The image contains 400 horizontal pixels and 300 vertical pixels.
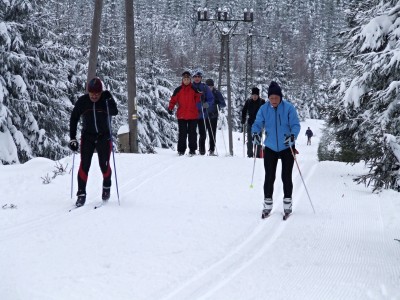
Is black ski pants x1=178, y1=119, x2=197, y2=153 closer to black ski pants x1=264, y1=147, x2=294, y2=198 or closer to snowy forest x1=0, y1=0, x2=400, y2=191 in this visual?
snowy forest x1=0, y1=0, x2=400, y2=191

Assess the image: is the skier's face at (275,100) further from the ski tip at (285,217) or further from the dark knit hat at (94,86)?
the dark knit hat at (94,86)

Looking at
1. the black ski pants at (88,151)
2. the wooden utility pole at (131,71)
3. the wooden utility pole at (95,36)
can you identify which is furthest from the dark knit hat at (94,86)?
the wooden utility pole at (95,36)

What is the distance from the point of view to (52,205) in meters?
7.90

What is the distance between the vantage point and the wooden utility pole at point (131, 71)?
51.3ft

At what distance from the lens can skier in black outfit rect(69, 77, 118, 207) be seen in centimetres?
788

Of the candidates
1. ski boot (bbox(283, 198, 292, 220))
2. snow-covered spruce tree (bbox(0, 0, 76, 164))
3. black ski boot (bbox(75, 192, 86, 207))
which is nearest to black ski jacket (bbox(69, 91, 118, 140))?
black ski boot (bbox(75, 192, 86, 207))

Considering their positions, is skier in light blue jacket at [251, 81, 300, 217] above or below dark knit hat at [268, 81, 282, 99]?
below

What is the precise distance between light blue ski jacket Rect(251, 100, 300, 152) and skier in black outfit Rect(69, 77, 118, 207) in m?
2.48

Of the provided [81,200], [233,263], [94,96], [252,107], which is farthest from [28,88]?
[233,263]

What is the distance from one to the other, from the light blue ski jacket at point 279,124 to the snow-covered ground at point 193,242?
45.8 inches

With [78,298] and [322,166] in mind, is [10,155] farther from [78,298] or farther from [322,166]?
[78,298]

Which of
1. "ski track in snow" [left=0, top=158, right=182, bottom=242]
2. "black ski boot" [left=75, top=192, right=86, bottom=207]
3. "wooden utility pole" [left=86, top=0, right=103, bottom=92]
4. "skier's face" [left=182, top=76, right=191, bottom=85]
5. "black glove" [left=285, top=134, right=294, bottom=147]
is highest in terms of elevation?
"wooden utility pole" [left=86, top=0, right=103, bottom=92]

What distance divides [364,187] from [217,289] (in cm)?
646

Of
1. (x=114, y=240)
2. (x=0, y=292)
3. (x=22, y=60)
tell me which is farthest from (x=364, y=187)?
(x=22, y=60)
